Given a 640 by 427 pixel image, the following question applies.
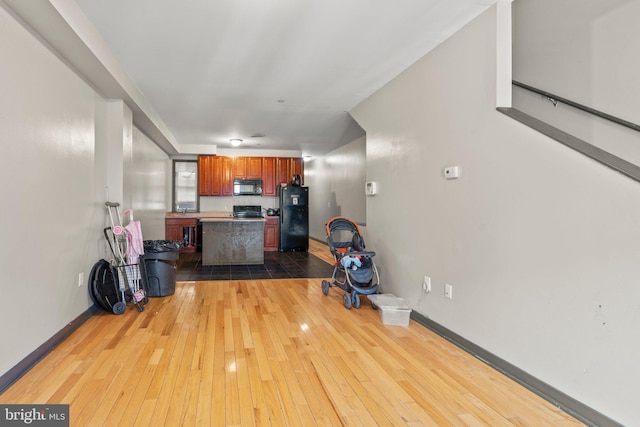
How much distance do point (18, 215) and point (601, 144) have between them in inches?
151

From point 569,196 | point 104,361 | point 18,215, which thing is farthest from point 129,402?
point 569,196

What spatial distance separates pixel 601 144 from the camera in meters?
2.22

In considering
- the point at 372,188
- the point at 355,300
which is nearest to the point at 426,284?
the point at 355,300

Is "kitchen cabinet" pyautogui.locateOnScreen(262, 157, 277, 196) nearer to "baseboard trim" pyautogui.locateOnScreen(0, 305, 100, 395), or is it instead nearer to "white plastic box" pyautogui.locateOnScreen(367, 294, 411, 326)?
Answer: "baseboard trim" pyautogui.locateOnScreen(0, 305, 100, 395)

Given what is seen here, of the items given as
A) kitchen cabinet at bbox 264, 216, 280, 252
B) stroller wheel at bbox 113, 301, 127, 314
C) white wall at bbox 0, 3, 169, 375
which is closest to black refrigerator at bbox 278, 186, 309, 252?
kitchen cabinet at bbox 264, 216, 280, 252

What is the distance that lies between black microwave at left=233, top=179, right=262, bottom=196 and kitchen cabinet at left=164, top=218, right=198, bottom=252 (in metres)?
1.24

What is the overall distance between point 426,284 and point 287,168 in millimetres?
6044

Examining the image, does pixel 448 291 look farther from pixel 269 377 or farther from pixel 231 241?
pixel 231 241

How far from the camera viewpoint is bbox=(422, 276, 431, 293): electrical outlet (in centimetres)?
315

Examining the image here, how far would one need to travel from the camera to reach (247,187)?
8461mm

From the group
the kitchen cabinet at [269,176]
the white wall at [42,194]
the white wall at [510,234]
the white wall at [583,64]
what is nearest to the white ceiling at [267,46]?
the white wall at [510,234]

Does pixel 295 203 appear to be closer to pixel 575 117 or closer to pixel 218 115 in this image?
pixel 218 115

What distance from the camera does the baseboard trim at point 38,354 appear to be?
2.06 meters

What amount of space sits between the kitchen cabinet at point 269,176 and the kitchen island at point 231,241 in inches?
90.6
